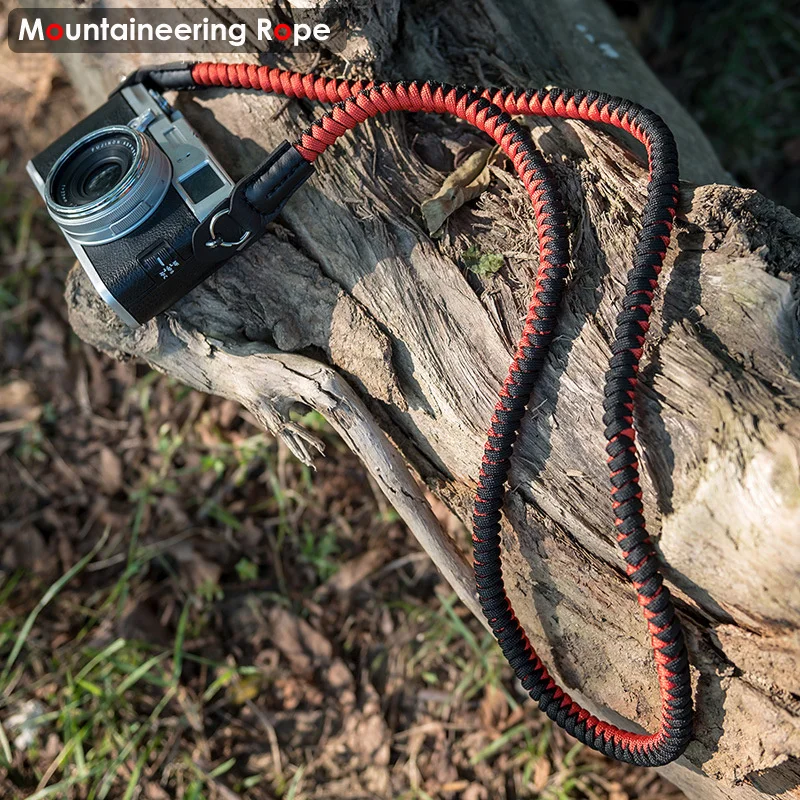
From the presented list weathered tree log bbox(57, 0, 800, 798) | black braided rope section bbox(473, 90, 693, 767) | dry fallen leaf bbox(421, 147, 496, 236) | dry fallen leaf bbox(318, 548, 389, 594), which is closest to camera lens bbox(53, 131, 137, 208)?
weathered tree log bbox(57, 0, 800, 798)

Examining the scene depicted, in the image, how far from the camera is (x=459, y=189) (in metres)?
2.50

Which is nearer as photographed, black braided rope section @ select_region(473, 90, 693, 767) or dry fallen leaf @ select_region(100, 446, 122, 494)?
black braided rope section @ select_region(473, 90, 693, 767)

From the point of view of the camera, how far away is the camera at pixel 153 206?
237cm

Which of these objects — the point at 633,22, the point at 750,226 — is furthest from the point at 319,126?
the point at 633,22

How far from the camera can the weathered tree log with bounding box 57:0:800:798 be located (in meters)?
2.03

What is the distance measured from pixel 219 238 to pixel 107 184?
1.45ft

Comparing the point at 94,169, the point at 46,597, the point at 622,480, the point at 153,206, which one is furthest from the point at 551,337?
the point at 46,597

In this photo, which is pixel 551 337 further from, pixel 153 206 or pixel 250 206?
pixel 153 206

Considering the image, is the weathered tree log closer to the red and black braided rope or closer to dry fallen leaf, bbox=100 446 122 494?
the red and black braided rope

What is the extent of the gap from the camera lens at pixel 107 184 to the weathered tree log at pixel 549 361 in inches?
12.0

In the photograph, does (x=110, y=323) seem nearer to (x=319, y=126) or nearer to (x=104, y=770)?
(x=319, y=126)

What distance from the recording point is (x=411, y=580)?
345cm

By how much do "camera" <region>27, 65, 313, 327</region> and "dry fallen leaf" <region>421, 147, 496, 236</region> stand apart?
A: 42cm

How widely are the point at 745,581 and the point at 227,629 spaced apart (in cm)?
231
